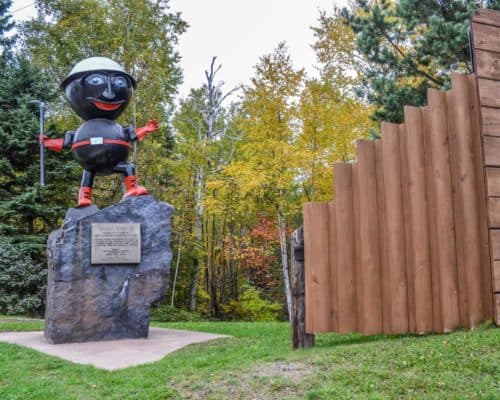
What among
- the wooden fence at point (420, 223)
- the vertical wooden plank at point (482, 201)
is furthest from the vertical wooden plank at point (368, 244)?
the vertical wooden plank at point (482, 201)

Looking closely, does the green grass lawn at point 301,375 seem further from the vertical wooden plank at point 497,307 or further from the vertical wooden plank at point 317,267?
the vertical wooden plank at point 317,267

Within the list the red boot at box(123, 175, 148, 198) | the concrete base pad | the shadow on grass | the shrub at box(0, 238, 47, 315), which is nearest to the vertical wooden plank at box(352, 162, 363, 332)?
the shadow on grass

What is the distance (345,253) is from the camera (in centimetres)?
545

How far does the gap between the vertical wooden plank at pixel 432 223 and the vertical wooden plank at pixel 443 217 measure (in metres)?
0.02

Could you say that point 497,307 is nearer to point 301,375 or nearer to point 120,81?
point 301,375

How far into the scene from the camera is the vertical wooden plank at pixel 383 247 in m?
5.34

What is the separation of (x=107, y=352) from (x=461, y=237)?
461 centimetres

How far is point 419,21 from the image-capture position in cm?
953

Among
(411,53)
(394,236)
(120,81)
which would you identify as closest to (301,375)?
(394,236)

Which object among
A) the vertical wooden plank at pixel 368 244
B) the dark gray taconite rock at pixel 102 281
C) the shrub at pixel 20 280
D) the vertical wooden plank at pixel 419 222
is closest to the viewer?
the vertical wooden plank at pixel 419 222

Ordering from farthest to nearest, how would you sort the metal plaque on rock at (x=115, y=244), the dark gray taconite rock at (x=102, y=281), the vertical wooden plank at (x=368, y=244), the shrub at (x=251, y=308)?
the shrub at (x=251, y=308), the metal plaque on rock at (x=115, y=244), the dark gray taconite rock at (x=102, y=281), the vertical wooden plank at (x=368, y=244)

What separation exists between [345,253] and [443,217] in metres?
1.03

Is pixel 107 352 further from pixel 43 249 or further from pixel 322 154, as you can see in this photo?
pixel 43 249

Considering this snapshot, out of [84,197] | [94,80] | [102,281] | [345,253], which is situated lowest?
[102,281]
